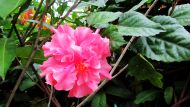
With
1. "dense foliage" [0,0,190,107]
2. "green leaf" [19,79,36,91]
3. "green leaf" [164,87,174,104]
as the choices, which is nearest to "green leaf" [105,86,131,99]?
"dense foliage" [0,0,190,107]

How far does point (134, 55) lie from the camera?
914mm

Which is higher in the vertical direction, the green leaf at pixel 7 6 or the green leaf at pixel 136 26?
the green leaf at pixel 7 6

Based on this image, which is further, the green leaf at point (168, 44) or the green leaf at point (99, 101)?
the green leaf at point (99, 101)

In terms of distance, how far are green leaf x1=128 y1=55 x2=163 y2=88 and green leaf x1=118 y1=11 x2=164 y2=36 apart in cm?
9

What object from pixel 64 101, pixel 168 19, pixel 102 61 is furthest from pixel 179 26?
pixel 64 101

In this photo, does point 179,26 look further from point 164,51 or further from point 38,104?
point 38,104

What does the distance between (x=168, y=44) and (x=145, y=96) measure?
0.23 m

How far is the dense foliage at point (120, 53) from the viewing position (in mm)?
770

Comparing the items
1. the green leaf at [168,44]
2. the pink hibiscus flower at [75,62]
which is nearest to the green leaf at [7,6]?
the pink hibiscus flower at [75,62]

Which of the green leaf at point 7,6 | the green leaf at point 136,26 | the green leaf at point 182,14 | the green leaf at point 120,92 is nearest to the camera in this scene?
the green leaf at point 7,6

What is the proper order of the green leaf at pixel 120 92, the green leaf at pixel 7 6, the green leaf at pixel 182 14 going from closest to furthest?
the green leaf at pixel 7 6
the green leaf at pixel 182 14
the green leaf at pixel 120 92

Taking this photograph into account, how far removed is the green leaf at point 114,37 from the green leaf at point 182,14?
0.24 m

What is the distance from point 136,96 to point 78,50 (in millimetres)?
406

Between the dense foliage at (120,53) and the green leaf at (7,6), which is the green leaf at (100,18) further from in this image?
the green leaf at (7,6)
